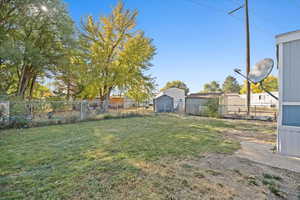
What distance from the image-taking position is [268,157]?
11.3ft

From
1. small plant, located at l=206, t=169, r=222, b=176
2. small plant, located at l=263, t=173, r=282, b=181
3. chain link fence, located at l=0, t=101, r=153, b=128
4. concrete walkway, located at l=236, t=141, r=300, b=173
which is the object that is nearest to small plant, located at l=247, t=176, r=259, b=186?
small plant, located at l=263, t=173, r=282, b=181

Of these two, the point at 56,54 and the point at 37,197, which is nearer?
the point at 37,197

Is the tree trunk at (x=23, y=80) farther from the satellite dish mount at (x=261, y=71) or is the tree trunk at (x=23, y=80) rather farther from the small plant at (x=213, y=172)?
the satellite dish mount at (x=261, y=71)

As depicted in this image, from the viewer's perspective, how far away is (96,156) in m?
3.30

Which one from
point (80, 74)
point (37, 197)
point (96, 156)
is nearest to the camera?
point (37, 197)

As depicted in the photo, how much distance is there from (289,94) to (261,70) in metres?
1.00

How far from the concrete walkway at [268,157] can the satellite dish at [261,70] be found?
74.0 inches

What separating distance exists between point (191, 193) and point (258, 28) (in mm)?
14971

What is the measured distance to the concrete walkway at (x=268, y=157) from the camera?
9.88 ft

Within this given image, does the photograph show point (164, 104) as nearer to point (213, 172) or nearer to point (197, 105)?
point (197, 105)

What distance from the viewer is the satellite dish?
154 inches

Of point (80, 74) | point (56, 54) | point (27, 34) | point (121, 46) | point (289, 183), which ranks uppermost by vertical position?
point (121, 46)

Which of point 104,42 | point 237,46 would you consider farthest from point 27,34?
point 237,46

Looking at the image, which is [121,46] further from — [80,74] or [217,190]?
[217,190]
